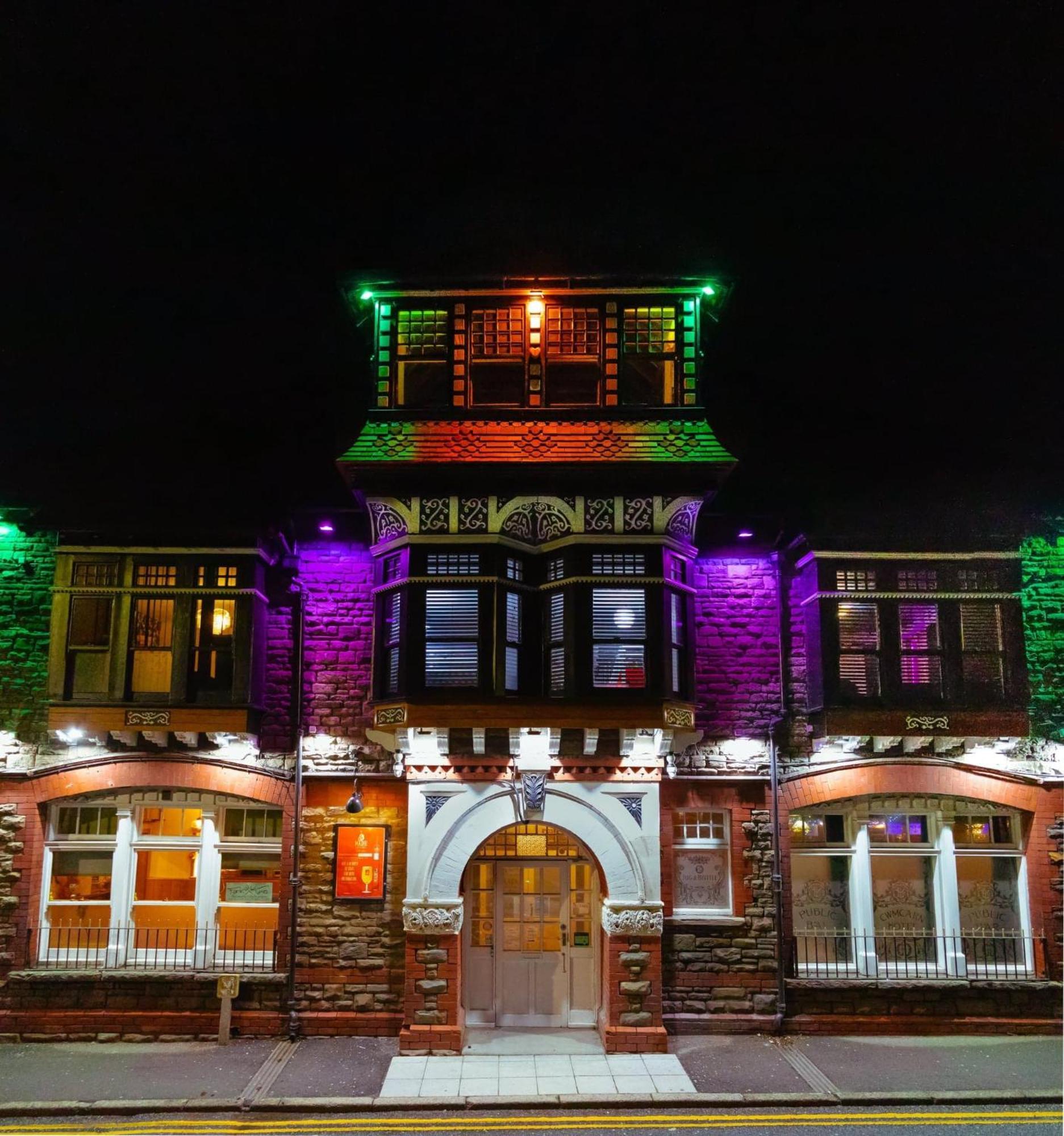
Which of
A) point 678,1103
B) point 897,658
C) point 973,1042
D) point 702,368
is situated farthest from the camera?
point 702,368

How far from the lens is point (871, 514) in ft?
47.4

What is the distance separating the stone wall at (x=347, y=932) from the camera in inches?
547

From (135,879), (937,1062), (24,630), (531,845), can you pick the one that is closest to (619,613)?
(531,845)

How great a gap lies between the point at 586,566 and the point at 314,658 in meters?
4.64

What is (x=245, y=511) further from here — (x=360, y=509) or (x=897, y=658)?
(x=897, y=658)

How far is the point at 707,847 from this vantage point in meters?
14.5

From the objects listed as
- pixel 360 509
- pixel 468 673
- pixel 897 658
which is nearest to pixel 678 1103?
pixel 468 673

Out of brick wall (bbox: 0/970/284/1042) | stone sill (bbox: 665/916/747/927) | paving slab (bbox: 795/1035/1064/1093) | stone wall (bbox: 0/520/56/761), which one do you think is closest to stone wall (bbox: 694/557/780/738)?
stone sill (bbox: 665/916/747/927)

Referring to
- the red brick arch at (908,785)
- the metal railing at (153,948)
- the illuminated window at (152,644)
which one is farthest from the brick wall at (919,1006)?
the illuminated window at (152,644)

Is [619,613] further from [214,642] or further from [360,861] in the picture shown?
[214,642]

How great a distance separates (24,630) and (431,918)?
787 cm

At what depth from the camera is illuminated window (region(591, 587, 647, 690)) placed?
44.8ft

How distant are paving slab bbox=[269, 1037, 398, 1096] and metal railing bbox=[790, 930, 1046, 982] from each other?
616 centimetres

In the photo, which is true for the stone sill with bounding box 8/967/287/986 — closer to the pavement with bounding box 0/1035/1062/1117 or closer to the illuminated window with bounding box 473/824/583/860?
the pavement with bounding box 0/1035/1062/1117
